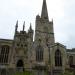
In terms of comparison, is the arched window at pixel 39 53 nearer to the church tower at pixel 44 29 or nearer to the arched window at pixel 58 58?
the arched window at pixel 58 58

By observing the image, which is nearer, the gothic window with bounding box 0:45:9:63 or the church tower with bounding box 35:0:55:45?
the gothic window with bounding box 0:45:9:63

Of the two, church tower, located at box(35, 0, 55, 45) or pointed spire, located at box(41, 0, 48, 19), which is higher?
pointed spire, located at box(41, 0, 48, 19)

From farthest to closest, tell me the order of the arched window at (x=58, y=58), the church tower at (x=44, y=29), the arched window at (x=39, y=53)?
the church tower at (x=44, y=29) → the arched window at (x=39, y=53) → the arched window at (x=58, y=58)

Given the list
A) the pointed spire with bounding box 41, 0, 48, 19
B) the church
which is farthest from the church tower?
the church

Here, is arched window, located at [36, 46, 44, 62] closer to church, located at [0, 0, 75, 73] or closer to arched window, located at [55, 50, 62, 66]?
church, located at [0, 0, 75, 73]

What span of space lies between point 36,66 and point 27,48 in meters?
5.90

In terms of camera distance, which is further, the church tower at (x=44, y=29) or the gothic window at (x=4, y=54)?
the church tower at (x=44, y=29)

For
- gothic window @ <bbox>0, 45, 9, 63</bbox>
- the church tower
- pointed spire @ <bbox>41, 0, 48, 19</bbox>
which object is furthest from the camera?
pointed spire @ <bbox>41, 0, 48, 19</bbox>

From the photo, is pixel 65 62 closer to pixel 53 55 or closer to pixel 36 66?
pixel 53 55

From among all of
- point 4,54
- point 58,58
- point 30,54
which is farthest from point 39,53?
point 4,54

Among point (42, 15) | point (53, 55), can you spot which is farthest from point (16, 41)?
point (42, 15)

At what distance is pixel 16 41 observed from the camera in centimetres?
4828

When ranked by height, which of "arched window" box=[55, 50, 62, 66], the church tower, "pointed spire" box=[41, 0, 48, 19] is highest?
"pointed spire" box=[41, 0, 48, 19]

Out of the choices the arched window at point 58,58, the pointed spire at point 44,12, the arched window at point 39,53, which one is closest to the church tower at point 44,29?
the pointed spire at point 44,12
